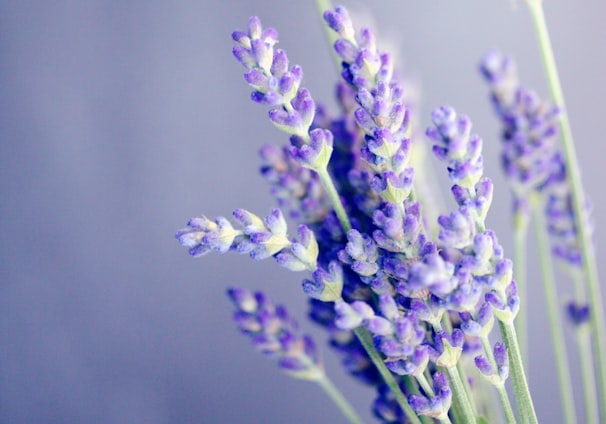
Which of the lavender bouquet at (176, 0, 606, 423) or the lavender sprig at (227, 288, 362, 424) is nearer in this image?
the lavender bouquet at (176, 0, 606, 423)

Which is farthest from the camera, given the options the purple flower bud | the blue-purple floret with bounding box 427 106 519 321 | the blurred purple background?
the blurred purple background

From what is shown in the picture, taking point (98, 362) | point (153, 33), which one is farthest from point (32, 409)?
point (153, 33)

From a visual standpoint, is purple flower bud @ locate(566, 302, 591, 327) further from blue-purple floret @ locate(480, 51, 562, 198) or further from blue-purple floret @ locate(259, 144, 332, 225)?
blue-purple floret @ locate(259, 144, 332, 225)

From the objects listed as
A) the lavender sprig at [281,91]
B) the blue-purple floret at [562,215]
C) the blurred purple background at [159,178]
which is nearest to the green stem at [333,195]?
the lavender sprig at [281,91]

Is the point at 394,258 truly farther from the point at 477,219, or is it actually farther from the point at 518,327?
the point at 518,327

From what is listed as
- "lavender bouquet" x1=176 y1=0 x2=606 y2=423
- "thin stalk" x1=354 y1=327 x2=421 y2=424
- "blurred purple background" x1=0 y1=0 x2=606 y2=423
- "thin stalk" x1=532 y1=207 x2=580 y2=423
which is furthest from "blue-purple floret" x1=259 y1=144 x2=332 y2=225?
"blurred purple background" x1=0 y1=0 x2=606 y2=423

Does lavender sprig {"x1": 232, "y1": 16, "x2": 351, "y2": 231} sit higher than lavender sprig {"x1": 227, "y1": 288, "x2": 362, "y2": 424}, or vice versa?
lavender sprig {"x1": 232, "y1": 16, "x2": 351, "y2": 231}

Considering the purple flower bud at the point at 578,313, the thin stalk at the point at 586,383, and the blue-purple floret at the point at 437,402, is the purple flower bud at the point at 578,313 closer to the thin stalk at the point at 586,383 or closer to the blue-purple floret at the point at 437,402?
the thin stalk at the point at 586,383
